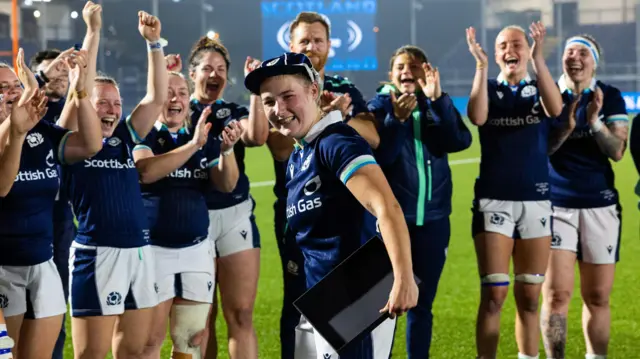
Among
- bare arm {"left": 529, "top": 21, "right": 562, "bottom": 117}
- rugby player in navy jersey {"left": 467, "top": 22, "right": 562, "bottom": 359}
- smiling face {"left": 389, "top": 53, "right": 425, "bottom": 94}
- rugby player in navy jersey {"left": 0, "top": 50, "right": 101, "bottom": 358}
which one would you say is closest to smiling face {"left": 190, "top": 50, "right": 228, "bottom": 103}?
smiling face {"left": 389, "top": 53, "right": 425, "bottom": 94}

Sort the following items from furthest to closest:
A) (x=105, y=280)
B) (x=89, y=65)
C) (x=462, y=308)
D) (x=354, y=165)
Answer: (x=462, y=308)
(x=89, y=65)
(x=105, y=280)
(x=354, y=165)

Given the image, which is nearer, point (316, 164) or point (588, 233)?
point (316, 164)

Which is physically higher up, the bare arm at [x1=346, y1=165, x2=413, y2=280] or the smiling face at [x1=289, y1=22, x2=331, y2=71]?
the smiling face at [x1=289, y1=22, x2=331, y2=71]

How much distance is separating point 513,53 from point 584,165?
2.95 ft

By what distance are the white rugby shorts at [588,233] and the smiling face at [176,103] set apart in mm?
2547

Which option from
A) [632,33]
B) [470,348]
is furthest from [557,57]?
[470,348]

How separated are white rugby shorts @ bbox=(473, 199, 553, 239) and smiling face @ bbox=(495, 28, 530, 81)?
82 cm

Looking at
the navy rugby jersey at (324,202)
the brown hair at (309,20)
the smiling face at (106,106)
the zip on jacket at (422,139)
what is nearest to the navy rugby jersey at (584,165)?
the zip on jacket at (422,139)

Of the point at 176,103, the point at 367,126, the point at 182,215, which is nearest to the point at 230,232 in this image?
the point at 182,215

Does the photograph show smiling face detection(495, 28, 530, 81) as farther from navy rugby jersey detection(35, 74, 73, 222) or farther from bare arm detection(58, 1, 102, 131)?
navy rugby jersey detection(35, 74, 73, 222)

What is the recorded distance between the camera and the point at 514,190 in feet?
20.1

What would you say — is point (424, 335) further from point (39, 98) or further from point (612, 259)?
point (39, 98)

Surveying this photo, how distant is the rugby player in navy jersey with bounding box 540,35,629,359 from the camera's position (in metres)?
6.34

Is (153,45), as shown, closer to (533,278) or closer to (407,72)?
(407,72)
